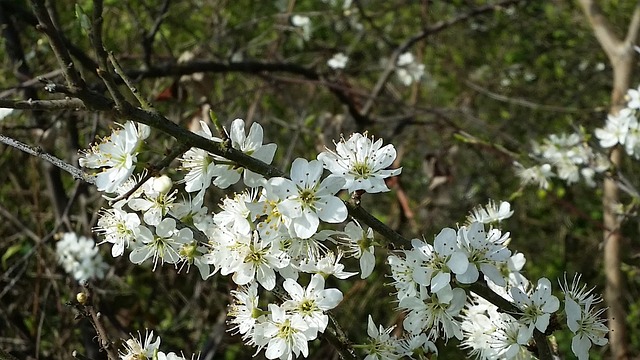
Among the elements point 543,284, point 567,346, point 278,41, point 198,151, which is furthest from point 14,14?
point 567,346

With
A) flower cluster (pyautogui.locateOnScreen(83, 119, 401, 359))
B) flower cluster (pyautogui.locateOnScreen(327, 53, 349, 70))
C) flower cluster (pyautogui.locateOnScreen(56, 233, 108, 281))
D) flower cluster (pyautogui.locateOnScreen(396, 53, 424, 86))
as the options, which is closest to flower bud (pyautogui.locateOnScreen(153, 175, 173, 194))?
flower cluster (pyautogui.locateOnScreen(83, 119, 401, 359))

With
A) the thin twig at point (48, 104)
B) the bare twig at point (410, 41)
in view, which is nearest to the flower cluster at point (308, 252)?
the thin twig at point (48, 104)

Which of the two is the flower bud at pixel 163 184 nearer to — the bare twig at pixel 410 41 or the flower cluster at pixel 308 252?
the flower cluster at pixel 308 252

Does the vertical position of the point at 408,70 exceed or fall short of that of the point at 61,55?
it falls short

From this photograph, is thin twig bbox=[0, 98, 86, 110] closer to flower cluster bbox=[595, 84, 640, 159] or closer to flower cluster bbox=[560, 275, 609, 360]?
flower cluster bbox=[560, 275, 609, 360]

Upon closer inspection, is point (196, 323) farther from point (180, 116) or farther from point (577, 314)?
point (577, 314)

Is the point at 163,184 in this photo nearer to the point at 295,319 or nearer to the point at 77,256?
the point at 295,319

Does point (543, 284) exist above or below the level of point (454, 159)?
above

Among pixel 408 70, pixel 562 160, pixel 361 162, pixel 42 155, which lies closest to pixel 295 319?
pixel 361 162

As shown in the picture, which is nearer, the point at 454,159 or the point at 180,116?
the point at 180,116
